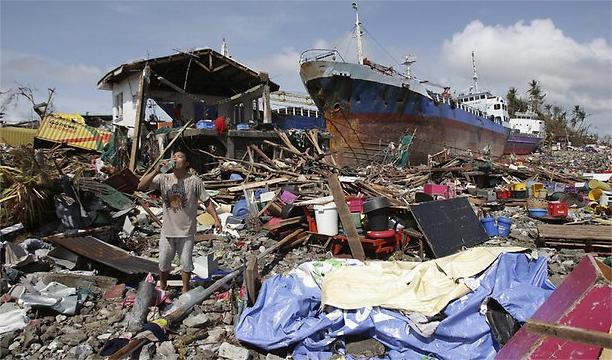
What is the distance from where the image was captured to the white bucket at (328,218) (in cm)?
666

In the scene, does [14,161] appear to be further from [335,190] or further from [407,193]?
[407,193]

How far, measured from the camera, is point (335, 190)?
688cm

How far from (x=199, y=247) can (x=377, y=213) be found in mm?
3333

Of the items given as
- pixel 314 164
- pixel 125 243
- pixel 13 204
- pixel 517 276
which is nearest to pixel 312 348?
pixel 517 276

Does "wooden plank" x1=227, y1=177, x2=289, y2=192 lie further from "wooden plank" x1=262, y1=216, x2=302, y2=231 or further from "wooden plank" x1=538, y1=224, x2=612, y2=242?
"wooden plank" x1=538, y1=224, x2=612, y2=242

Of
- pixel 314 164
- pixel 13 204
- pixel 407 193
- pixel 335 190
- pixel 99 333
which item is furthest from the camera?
pixel 314 164

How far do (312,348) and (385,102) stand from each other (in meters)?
16.2

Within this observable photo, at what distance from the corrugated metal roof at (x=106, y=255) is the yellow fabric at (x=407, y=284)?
2685mm

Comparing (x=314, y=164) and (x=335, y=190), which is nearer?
(x=335, y=190)

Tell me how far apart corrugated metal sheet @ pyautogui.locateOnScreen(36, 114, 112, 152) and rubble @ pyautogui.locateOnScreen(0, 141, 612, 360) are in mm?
4734

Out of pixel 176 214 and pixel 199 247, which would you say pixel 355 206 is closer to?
pixel 199 247

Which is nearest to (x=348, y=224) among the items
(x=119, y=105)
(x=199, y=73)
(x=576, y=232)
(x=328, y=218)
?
(x=328, y=218)

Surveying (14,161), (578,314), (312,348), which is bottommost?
(312,348)

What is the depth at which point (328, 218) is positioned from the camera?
6.68m
